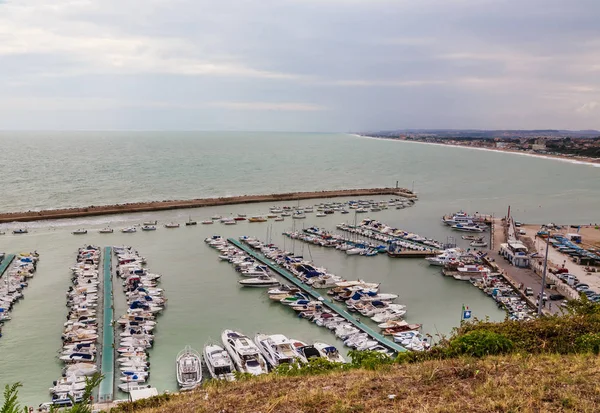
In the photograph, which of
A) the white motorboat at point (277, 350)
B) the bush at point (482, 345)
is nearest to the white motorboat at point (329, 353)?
the white motorboat at point (277, 350)

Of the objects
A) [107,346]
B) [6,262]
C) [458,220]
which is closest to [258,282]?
[107,346]

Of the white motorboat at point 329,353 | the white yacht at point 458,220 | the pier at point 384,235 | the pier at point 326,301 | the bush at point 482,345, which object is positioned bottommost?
the pier at point 326,301

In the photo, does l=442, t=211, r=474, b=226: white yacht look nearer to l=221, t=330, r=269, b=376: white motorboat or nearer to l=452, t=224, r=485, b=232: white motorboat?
l=452, t=224, r=485, b=232: white motorboat

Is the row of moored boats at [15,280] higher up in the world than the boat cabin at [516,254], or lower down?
lower down

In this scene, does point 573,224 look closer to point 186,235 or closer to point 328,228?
point 328,228

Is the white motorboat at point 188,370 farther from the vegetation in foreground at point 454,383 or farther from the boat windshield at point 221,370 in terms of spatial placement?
the vegetation in foreground at point 454,383

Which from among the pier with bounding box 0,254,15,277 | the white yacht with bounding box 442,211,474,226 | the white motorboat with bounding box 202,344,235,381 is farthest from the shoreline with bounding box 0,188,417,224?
the white motorboat with bounding box 202,344,235,381

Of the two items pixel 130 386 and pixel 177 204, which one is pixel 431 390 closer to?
pixel 130 386
